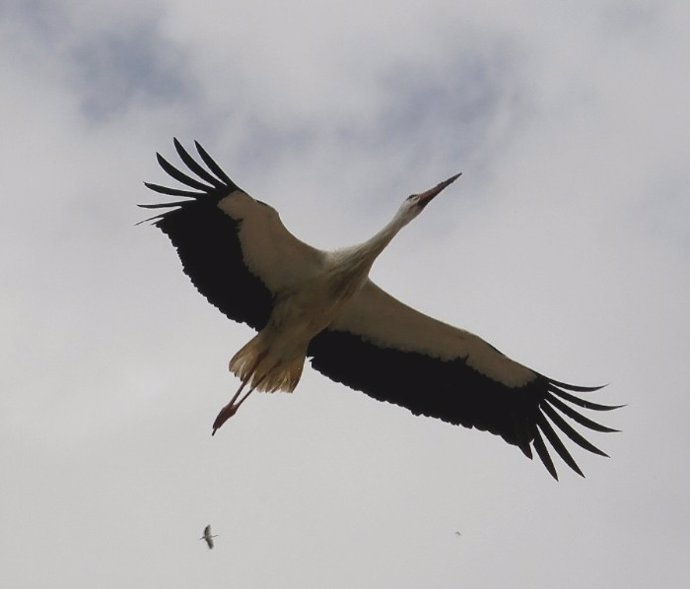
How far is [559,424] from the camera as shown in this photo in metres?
12.2

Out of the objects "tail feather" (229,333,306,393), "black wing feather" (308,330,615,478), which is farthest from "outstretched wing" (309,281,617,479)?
"tail feather" (229,333,306,393)

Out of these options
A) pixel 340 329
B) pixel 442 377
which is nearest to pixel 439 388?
pixel 442 377

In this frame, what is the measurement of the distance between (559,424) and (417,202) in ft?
8.27

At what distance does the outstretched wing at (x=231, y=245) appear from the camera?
1096cm

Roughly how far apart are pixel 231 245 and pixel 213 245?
154 millimetres

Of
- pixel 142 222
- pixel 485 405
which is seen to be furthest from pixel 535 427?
pixel 142 222

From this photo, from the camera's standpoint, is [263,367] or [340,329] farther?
[340,329]

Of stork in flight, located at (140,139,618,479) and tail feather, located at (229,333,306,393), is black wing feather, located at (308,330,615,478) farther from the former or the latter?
tail feather, located at (229,333,306,393)

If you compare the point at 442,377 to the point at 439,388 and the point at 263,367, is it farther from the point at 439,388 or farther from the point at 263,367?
the point at 263,367

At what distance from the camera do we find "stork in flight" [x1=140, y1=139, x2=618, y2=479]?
36.4ft

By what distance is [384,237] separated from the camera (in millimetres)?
10953

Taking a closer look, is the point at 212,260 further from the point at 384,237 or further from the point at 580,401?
the point at 580,401

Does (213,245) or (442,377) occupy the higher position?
(213,245)

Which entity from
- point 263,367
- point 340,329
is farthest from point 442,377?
point 263,367
